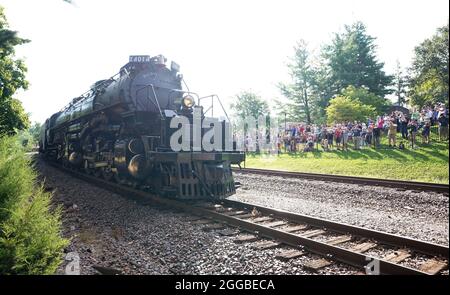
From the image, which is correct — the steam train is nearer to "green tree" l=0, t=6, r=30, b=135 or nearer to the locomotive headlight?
the locomotive headlight

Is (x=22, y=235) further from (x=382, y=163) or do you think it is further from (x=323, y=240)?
(x=382, y=163)

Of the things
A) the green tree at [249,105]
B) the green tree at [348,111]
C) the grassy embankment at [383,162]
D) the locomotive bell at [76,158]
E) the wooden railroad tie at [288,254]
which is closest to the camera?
the wooden railroad tie at [288,254]

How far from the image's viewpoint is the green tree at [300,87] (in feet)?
119

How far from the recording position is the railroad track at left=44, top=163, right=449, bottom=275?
3.92 m

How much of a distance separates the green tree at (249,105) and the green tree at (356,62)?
19342mm

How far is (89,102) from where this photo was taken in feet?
37.8

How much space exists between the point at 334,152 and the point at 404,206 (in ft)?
33.5

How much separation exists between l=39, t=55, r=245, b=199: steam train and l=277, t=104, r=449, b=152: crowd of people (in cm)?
491

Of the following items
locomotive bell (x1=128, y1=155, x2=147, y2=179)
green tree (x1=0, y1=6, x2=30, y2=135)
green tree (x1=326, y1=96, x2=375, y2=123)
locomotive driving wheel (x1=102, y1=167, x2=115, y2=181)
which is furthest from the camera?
green tree (x1=326, y1=96, x2=375, y2=123)

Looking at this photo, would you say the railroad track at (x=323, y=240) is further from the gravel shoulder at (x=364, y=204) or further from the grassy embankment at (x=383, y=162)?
the grassy embankment at (x=383, y=162)

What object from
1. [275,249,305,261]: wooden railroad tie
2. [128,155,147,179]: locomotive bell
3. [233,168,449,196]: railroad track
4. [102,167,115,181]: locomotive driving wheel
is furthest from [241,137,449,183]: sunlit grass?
[102,167,115,181]: locomotive driving wheel

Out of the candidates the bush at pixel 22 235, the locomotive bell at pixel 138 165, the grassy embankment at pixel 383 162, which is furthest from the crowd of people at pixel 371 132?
the locomotive bell at pixel 138 165

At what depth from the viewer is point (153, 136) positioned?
27.1ft
